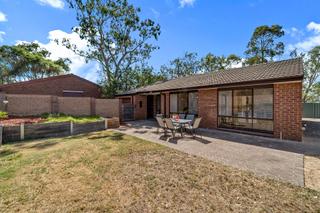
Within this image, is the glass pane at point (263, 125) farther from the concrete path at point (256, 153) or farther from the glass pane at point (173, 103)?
the glass pane at point (173, 103)

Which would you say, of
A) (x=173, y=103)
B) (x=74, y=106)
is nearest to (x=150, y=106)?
(x=173, y=103)

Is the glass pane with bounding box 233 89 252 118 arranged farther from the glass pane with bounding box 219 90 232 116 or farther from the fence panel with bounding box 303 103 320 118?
the fence panel with bounding box 303 103 320 118

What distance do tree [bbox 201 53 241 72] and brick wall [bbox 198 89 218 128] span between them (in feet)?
69.5

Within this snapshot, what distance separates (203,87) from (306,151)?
5.99 metres

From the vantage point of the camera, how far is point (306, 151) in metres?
6.34

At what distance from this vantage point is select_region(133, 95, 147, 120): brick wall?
1733 centimetres

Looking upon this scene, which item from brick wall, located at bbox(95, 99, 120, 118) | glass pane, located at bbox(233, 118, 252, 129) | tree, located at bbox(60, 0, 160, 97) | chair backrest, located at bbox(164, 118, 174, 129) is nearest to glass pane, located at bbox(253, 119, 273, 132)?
glass pane, located at bbox(233, 118, 252, 129)

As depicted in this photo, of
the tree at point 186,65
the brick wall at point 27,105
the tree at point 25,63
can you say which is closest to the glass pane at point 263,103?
the brick wall at point 27,105

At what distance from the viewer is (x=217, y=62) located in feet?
101

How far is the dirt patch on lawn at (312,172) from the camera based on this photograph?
3906mm

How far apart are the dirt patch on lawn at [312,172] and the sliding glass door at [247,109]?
351 centimetres

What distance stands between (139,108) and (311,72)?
25.8 metres

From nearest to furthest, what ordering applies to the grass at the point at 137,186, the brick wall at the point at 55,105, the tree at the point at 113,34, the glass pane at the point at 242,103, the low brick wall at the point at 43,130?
the grass at the point at 137,186 → the low brick wall at the point at 43,130 → the glass pane at the point at 242,103 → the brick wall at the point at 55,105 → the tree at the point at 113,34

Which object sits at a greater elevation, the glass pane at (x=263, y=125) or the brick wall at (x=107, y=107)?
the brick wall at (x=107, y=107)
